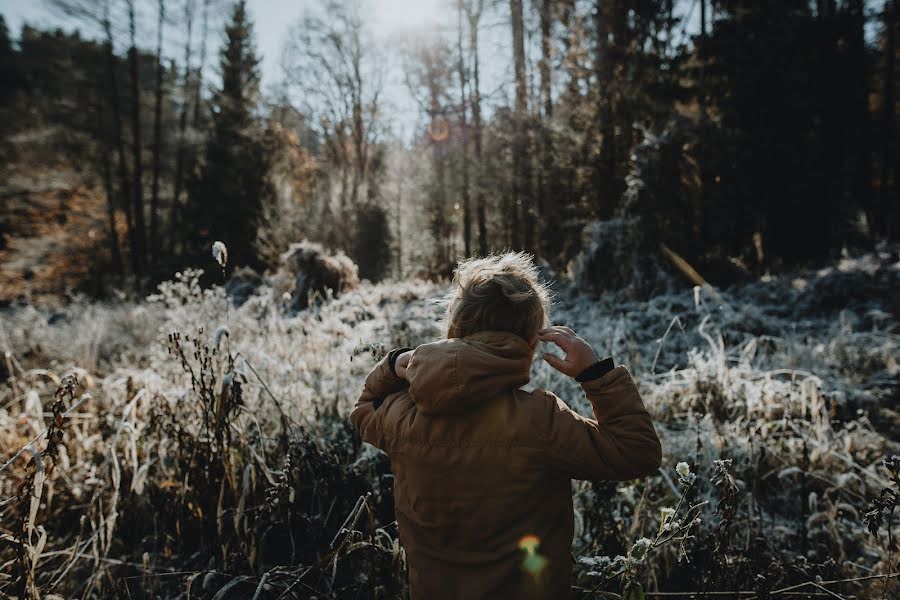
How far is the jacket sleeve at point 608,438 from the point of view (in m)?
1.22

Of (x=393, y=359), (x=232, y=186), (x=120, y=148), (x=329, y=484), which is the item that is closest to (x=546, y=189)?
(x=232, y=186)

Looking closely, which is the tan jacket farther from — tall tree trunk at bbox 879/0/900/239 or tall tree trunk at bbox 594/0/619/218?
tall tree trunk at bbox 879/0/900/239

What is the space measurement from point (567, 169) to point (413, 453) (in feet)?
31.1

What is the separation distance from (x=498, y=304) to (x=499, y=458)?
40 cm

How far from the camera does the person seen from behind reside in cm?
122

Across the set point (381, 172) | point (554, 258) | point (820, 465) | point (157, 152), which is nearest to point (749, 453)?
point (820, 465)

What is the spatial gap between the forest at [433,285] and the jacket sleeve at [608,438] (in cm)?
13

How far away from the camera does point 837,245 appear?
7.35m

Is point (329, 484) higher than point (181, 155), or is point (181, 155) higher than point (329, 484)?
point (181, 155)

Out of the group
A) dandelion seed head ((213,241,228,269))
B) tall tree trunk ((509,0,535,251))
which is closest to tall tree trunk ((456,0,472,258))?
tall tree trunk ((509,0,535,251))

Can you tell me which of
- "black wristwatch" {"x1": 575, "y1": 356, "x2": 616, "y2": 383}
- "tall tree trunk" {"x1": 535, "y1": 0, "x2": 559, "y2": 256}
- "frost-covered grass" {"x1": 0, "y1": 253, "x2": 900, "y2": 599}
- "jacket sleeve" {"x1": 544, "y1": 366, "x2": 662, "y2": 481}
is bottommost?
"frost-covered grass" {"x1": 0, "y1": 253, "x2": 900, "y2": 599}

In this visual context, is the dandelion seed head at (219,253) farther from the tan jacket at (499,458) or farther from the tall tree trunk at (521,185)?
the tall tree trunk at (521,185)

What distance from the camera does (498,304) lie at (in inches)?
53.9

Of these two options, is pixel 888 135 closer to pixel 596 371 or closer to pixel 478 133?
pixel 478 133
